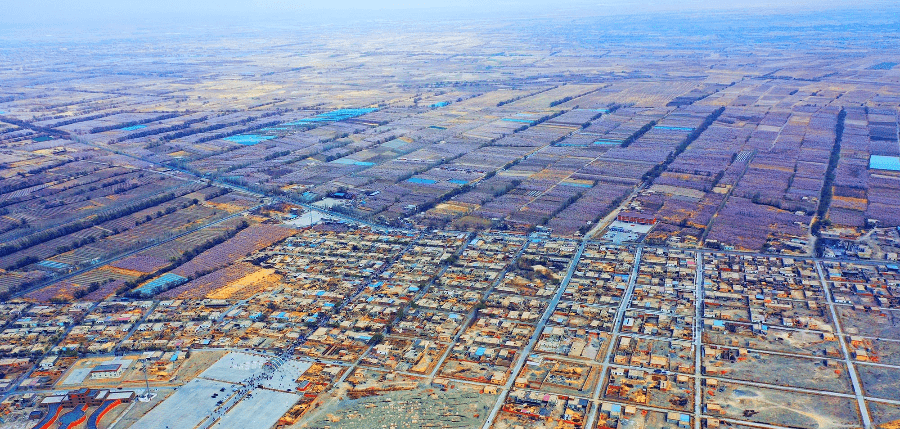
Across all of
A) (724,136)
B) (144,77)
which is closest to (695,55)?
(724,136)

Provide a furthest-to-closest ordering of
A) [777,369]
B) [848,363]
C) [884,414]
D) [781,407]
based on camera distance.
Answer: [848,363] → [777,369] → [781,407] → [884,414]

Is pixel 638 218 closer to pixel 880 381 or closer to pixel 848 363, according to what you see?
pixel 848 363

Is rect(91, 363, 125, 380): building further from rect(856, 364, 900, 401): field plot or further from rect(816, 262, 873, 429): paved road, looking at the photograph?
rect(856, 364, 900, 401): field plot

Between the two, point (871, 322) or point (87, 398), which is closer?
point (87, 398)

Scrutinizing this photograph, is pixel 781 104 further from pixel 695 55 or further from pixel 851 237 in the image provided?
pixel 695 55

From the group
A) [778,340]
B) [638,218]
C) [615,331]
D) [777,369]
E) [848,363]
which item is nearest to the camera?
[777,369]

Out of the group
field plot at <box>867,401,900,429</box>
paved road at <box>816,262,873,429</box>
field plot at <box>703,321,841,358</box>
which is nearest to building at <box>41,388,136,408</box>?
field plot at <box>703,321,841,358</box>

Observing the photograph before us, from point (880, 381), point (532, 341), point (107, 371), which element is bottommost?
point (107, 371)

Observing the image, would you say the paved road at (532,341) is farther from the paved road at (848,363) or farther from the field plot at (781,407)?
the paved road at (848,363)

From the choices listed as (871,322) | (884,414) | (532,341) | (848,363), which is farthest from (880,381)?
(532,341)
